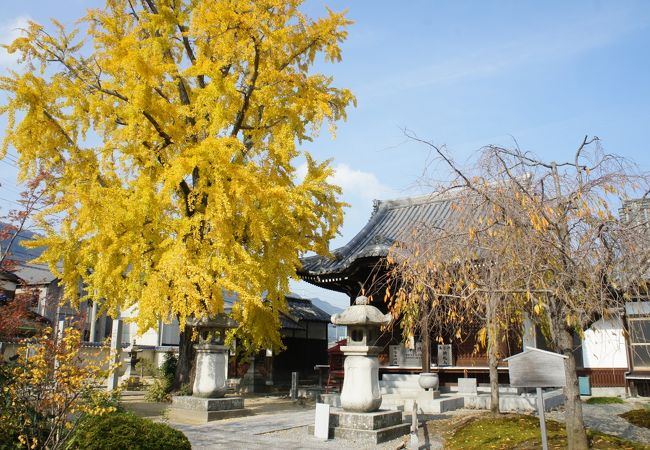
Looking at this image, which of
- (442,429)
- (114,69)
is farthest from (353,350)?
(114,69)

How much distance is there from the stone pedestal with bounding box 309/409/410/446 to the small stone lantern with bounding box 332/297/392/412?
→ 257 millimetres

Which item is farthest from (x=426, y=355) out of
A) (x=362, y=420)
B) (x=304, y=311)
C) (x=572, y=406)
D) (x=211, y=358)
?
(x=572, y=406)

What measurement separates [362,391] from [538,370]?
5102 mm

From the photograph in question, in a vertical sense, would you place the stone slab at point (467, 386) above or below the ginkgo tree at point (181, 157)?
below

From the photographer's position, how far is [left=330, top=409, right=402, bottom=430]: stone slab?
9.79 m

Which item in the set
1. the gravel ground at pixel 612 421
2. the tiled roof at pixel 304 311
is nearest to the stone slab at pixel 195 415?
the gravel ground at pixel 612 421

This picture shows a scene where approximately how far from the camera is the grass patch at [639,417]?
1163 cm

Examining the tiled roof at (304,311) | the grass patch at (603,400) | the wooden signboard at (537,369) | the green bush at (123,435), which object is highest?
the tiled roof at (304,311)

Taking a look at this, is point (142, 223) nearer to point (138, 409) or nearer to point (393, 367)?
point (138, 409)

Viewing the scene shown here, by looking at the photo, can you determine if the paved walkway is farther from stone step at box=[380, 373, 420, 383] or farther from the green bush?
stone step at box=[380, 373, 420, 383]

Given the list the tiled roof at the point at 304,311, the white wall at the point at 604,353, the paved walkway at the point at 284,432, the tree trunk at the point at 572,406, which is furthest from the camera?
the tiled roof at the point at 304,311

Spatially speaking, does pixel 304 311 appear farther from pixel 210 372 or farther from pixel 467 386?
pixel 210 372

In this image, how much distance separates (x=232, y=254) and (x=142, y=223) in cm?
238

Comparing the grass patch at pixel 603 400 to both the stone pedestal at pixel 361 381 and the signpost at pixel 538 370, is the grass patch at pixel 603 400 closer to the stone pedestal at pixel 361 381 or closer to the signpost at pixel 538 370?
the stone pedestal at pixel 361 381
